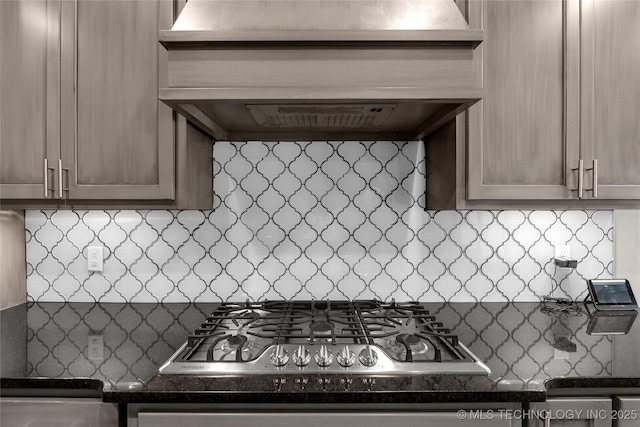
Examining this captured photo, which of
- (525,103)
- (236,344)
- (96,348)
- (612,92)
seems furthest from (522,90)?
(96,348)

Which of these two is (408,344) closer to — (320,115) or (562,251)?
(320,115)

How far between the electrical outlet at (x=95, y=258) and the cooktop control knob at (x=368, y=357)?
4.07 ft

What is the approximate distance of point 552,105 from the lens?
1.40 meters

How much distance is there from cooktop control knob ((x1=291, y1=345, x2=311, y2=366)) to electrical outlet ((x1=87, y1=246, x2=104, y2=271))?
1.08 meters

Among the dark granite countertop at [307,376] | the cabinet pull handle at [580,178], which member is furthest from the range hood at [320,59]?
the dark granite countertop at [307,376]

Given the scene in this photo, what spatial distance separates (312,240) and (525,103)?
0.96 m

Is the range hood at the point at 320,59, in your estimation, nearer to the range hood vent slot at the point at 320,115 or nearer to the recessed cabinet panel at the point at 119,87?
the range hood vent slot at the point at 320,115

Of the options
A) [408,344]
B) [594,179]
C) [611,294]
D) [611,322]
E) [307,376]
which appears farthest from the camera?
[611,294]

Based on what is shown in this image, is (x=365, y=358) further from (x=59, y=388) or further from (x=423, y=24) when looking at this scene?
(x=423, y=24)

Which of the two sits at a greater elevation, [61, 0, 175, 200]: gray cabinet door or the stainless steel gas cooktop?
[61, 0, 175, 200]: gray cabinet door

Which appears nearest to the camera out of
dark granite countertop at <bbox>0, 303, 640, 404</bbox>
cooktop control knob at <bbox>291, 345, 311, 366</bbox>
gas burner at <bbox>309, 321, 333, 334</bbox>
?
dark granite countertop at <bbox>0, 303, 640, 404</bbox>

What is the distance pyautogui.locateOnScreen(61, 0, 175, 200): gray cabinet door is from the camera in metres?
1.38

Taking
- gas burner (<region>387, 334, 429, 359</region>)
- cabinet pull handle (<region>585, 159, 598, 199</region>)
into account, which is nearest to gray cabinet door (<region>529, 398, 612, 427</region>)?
gas burner (<region>387, 334, 429, 359</region>)

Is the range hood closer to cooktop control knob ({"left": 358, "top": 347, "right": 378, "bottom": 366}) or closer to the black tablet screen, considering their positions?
cooktop control knob ({"left": 358, "top": 347, "right": 378, "bottom": 366})
